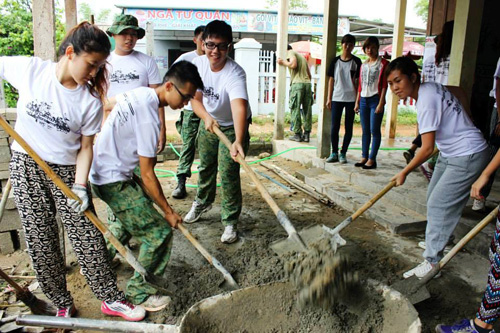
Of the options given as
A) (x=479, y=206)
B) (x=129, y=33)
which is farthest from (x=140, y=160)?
(x=479, y=206)

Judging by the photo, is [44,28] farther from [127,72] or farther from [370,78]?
[370,78]

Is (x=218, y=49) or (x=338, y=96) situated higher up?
(x=218, y=49)

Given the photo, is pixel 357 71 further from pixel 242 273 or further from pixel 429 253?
pixel 242 273

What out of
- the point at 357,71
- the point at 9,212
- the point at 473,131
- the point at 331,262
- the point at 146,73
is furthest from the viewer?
the point at 357,71

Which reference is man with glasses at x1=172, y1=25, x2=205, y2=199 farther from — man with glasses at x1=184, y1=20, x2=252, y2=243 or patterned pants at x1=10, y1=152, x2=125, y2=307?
patterned pants at x1=10, y1=152, x2=125, y2=307

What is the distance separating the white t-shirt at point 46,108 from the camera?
2.09 m

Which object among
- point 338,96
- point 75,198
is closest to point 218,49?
point 75,198

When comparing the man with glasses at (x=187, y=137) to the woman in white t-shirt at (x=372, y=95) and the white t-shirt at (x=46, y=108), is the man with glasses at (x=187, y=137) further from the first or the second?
the white t-shirt at (x=46, y=108)

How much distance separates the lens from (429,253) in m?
2.85

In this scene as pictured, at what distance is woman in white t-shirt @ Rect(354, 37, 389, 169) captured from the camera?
513 centimetres

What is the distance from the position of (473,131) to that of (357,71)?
10.1 feet

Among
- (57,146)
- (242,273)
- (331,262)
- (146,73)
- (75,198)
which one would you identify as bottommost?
(242,273)

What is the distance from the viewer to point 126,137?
237 cm

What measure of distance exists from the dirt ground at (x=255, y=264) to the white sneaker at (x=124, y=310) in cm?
8
